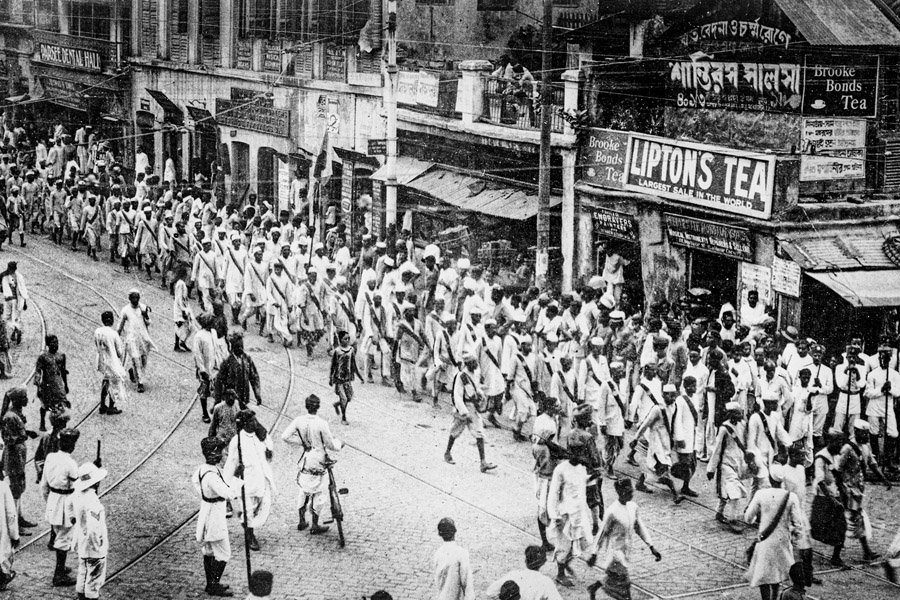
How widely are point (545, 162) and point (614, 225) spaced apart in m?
1.97

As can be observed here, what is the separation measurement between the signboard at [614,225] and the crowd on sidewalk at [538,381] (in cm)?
51

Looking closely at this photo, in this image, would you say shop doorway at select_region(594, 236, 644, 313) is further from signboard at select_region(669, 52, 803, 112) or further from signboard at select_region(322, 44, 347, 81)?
signboard at select_region(322, 44, 347, 81)

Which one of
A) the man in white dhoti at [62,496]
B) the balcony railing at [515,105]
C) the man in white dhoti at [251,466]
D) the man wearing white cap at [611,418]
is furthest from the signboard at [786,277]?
the man in white dhoti at [62,496]

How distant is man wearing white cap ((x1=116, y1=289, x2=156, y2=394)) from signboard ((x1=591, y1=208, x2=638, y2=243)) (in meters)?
8.26

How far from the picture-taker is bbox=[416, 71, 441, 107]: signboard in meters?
24.3

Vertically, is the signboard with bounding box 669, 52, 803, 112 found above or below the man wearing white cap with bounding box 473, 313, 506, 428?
above

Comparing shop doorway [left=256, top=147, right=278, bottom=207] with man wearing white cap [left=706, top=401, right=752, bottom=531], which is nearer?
man wearing white cap [left=706, top=401, right=752, bottom=531]

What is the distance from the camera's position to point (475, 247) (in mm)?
23094

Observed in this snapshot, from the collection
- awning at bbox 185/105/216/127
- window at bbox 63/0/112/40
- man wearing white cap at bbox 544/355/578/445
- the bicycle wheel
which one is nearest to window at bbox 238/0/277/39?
awning at bbox 185/105/216/127

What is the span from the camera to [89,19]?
3631cm

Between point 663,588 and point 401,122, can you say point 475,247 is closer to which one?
point 401,122

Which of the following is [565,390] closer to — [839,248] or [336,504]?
[336,504]

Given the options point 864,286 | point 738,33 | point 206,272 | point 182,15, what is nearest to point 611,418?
point 864,286

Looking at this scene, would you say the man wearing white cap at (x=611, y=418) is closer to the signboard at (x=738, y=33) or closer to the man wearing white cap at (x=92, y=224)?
the signboard at (x=738, y=33)
